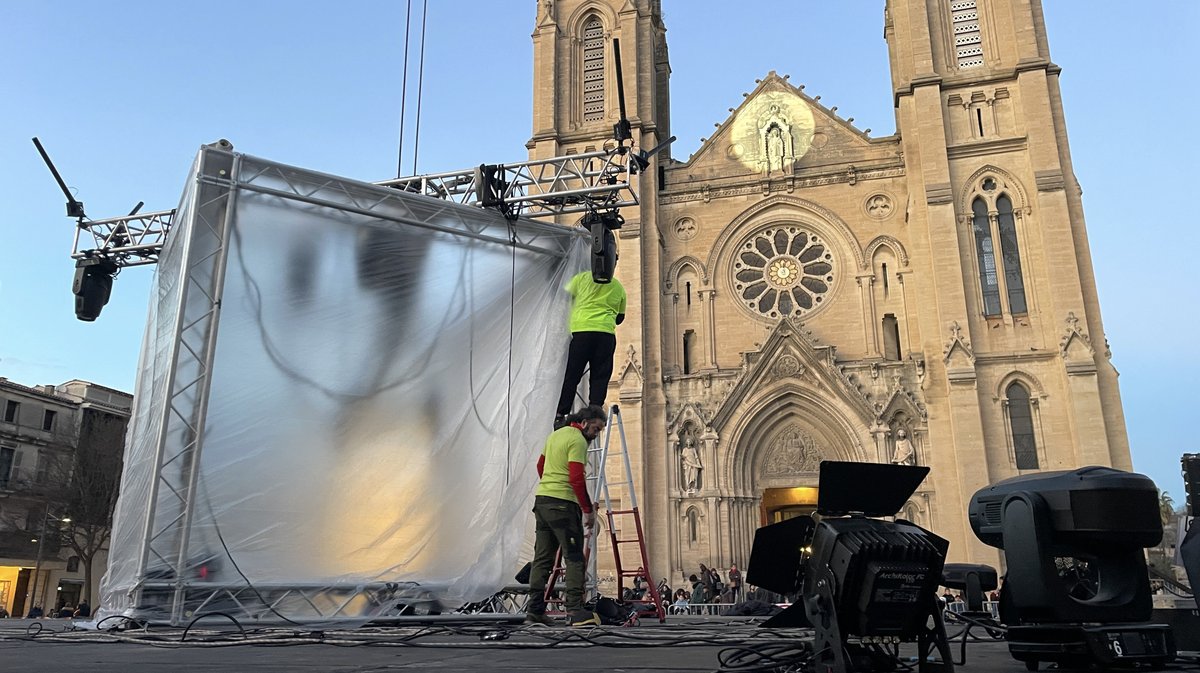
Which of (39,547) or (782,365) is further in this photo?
(39,547)

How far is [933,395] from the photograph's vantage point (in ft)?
62.4

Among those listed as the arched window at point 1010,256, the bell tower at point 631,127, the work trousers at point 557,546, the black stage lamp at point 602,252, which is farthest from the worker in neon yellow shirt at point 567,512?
the arched window at point 1010,256

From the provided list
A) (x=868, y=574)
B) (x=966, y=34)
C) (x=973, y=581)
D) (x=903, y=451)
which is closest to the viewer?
(x=868, y=574)

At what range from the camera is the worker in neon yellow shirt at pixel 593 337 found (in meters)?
7.64

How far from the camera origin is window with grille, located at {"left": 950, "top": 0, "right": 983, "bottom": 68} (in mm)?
21438

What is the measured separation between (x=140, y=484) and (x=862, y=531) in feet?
23.6

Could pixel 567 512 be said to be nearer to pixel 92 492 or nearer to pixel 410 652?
pixel 410 652

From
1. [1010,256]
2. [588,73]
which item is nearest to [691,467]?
[1010,256]

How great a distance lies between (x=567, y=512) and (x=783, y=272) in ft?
56.2

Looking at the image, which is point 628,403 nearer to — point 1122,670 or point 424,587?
point 424,587

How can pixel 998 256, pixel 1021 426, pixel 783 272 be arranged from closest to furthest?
pixel 1021 426, pixel 998 256, pixel 783 272

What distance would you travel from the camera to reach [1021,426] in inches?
727

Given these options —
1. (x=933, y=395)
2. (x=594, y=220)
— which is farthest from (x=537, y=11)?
(x=594, y=220)

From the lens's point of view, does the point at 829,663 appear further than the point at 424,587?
No
